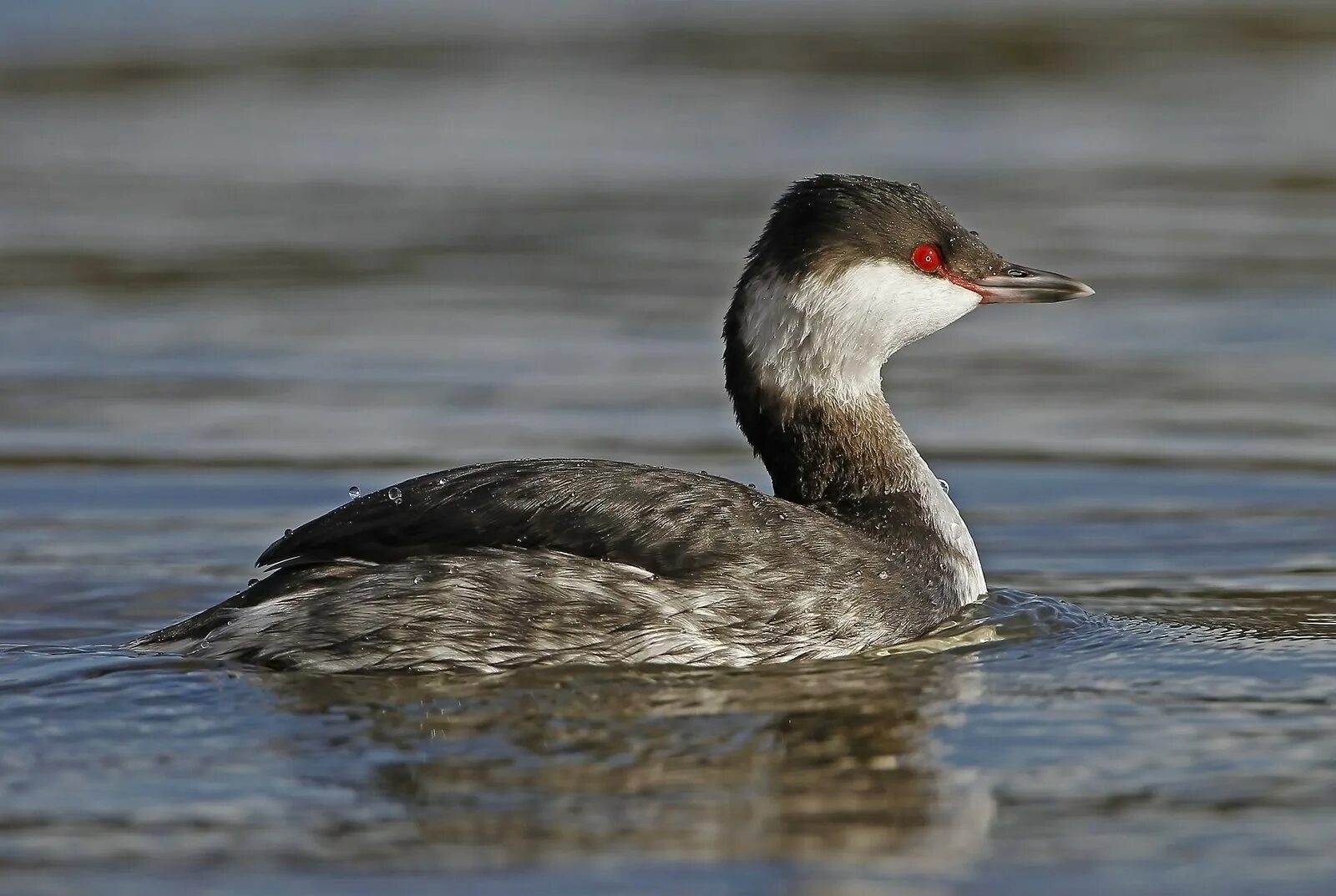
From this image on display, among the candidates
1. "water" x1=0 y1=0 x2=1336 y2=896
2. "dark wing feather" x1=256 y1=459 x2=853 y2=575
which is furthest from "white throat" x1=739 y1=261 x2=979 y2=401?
"water" x1=0 y1=0 x2=1336 y2=896

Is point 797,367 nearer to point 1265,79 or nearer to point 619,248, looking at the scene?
point 619,248

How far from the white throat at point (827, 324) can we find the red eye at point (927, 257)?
0.13ft

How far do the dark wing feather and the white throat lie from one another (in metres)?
0.84

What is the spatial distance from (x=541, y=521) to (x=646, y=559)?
0.37 metres

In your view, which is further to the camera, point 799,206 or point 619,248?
point 619,248

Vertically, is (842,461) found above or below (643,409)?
below

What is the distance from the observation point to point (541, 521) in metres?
7.23

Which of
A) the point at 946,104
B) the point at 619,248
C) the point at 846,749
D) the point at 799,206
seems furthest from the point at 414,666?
the point at 946,104

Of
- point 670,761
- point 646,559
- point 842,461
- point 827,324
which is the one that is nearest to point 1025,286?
point 827,324

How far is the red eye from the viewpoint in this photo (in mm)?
8242

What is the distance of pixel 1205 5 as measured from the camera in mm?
22516

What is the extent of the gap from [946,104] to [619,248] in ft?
16.8

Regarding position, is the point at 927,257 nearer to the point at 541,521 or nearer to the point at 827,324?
the point at 827,324

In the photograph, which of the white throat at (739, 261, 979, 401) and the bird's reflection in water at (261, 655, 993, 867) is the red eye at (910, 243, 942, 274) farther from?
the bird's reflection in water at (261, 655, 993, 867)
